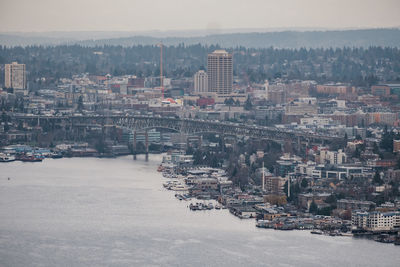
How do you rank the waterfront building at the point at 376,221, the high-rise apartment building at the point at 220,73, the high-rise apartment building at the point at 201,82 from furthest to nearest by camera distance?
the high-rise apartment building at the point at 201,82
the high-rise apartment building at the point at 220,73
the waterfront building at the point at 376,221

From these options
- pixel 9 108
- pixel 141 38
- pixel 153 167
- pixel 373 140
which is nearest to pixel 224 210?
pixel 153 167

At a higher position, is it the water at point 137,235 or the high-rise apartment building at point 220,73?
the high-rise apartment building at point 220,73

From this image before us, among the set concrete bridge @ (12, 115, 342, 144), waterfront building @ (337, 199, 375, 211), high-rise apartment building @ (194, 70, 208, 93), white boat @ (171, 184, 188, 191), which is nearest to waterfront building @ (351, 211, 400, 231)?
waterfront building @ (337, 199, 375, 211)

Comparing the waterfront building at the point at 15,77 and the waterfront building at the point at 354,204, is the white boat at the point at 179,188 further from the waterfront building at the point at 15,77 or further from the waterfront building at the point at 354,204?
the waterfront building at the point at 15,77

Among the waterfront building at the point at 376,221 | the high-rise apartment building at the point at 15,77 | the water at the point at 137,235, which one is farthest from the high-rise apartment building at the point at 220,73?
the waterfront building at the point at 376,221

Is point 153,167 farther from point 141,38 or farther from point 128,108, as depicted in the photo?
point 141,38
